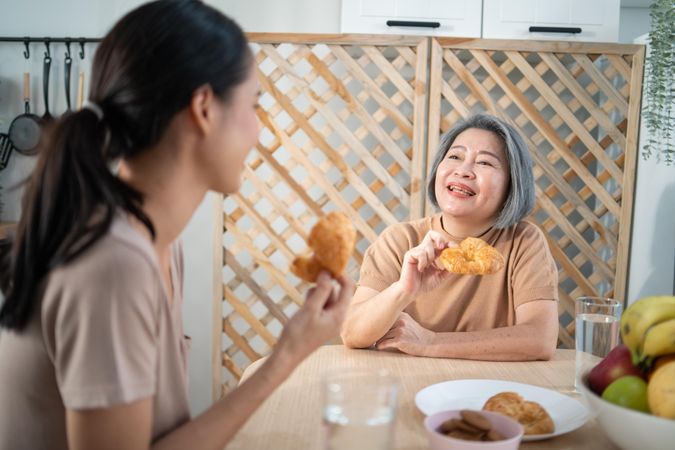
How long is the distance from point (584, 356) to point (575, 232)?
156 cm

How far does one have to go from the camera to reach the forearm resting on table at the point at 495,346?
123 cm

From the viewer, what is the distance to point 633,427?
2.30 ft

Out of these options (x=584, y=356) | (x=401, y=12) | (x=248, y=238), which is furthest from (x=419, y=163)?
(x=584, y=356)

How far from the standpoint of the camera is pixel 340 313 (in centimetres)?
81

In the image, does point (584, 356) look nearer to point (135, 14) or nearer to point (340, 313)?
point (340, 313)

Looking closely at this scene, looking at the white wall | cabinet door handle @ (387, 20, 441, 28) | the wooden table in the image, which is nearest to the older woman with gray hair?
the wooden table

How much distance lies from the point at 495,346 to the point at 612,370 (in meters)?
0.48

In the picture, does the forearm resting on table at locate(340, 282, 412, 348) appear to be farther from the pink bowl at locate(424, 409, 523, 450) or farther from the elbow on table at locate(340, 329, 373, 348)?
the pink bowl at locate(424, 409, 523, 450)

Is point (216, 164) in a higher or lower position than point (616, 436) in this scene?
higher

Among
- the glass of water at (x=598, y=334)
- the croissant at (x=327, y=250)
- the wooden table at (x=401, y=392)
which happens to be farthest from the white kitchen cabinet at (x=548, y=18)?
the croissant at (x=327, y=250)

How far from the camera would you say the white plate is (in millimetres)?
863

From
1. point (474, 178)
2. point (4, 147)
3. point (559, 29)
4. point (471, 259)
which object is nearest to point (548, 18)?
point (559, 29)

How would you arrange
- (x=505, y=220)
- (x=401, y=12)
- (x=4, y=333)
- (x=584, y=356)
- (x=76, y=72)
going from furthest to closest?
1. (x=76, y=72)
2. (x=401, y=12)
3. (x=505, y=220)
4. (x=584, y=356)
5. (x=4, y=333)

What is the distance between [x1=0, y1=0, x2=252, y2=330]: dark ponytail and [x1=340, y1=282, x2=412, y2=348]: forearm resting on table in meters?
0.64
